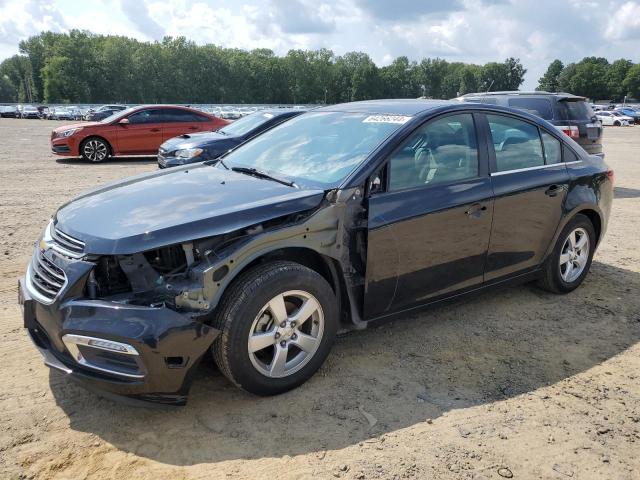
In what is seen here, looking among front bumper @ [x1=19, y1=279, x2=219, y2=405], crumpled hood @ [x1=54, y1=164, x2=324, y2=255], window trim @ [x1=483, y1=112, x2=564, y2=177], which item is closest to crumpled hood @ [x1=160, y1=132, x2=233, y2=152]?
crumpled hood @ [x1=54, y1=164, x2=324, y2=255]

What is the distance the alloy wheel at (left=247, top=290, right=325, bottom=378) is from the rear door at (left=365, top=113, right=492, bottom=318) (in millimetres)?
439

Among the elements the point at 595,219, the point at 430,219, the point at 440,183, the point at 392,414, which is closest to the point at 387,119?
the point at 440,183

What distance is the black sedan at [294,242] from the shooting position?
2.85 metres

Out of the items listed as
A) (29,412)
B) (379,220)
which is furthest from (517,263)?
(29,412)

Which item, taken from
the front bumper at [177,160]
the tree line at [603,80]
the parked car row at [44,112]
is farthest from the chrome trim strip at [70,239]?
the tree line at [603,80]

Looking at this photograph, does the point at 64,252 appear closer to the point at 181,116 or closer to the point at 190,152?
the point at 190,152

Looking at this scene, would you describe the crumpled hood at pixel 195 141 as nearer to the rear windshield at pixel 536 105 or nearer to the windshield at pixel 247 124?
the windshield at pixel 247 124

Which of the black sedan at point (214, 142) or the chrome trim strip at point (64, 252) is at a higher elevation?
the chrome trim strip at point (64, 252)

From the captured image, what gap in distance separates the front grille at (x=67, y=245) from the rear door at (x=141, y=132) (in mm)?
11608

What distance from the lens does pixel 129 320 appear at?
2.74 metres

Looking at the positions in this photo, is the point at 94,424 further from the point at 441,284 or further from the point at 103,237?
the point at 441,284

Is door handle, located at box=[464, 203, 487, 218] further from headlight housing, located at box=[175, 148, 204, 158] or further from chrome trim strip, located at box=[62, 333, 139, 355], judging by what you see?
headlight housing, located at box=[175, 148, 204, 158]

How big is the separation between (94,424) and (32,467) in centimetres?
39

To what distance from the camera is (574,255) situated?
5.07m
